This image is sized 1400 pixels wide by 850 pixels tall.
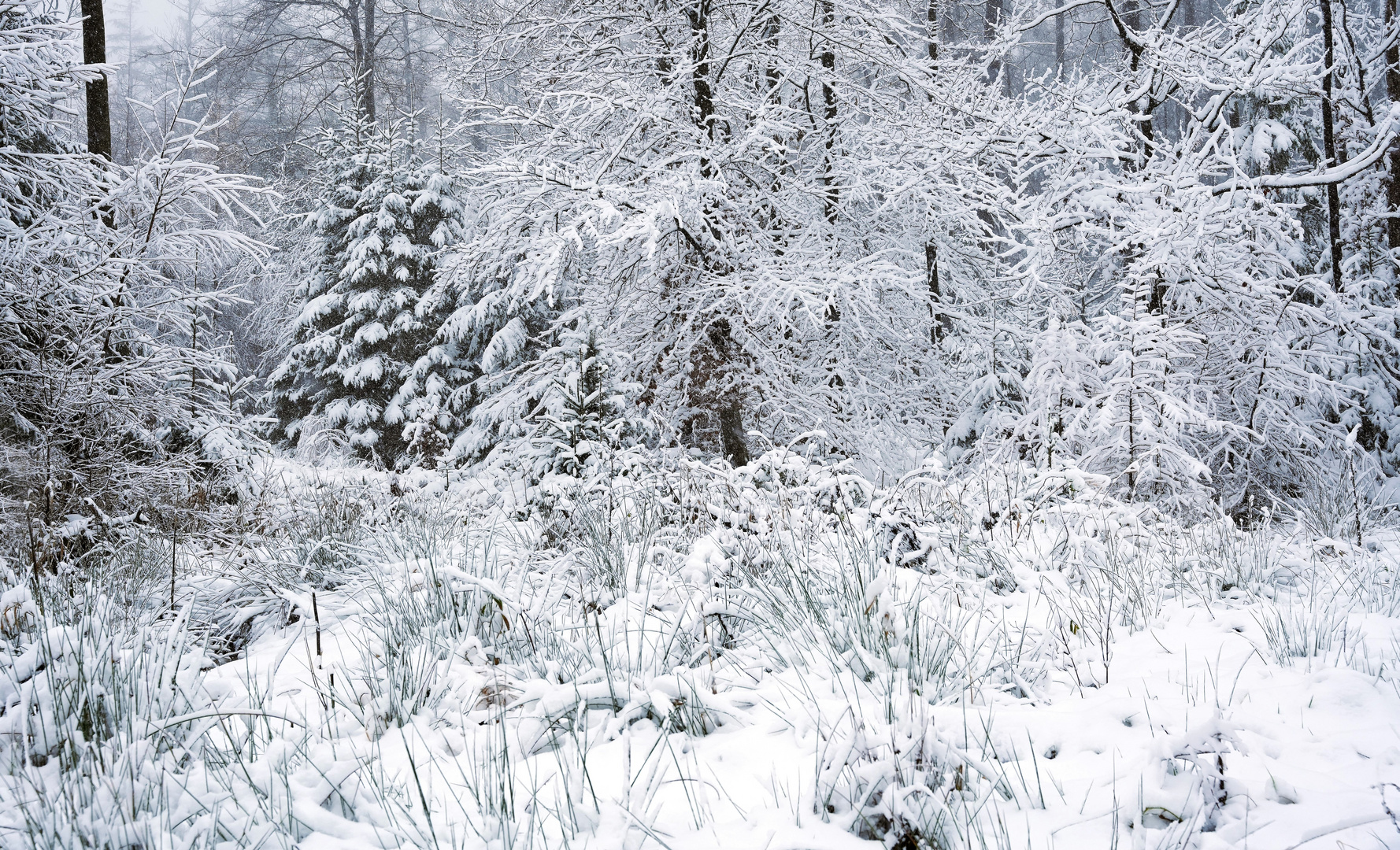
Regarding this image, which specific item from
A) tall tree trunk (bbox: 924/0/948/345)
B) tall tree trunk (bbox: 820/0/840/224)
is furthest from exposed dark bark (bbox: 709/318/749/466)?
tall tree trunk (bbox: 924/0/948/345)

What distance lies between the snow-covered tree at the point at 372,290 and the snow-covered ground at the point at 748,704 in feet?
38.6

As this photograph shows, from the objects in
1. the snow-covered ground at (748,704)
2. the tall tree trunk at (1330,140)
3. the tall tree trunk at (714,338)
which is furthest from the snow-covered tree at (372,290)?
the tall tree trunk at (1330,140)

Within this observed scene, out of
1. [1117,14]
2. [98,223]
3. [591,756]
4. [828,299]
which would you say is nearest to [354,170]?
[98,223]

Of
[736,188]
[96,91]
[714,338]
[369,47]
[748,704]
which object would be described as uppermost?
[369,47]

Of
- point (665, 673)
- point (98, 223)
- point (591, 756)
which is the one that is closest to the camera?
point (591, 756)

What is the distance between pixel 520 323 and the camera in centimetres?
1370

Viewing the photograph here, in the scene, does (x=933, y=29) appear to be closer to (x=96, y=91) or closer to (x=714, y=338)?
(x=714, y=338)

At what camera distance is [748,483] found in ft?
14.1

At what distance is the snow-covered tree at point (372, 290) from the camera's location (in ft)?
48.5

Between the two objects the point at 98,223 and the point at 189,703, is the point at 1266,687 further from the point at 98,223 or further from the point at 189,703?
the point at 98,223

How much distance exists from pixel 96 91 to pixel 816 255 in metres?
7.92

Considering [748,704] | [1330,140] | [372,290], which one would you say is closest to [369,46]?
[372,290]

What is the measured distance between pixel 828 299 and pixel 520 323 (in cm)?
818

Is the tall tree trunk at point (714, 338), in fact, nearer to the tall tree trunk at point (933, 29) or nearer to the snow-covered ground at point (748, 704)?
the tall tree trunk at point (933, 29)
